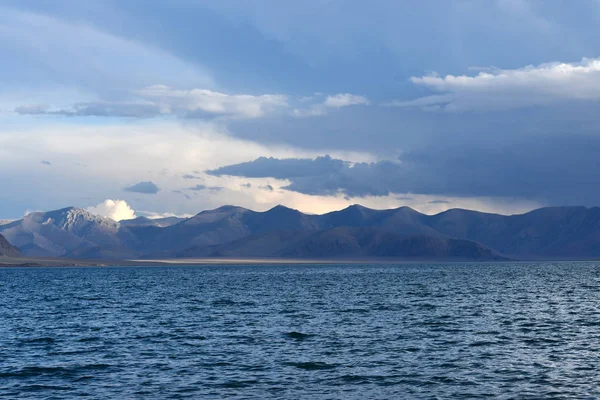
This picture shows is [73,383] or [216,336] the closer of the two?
[73,383]

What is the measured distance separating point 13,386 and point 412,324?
1414 inches

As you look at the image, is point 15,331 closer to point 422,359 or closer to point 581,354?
point 422,359

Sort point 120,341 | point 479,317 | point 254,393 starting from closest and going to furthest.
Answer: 1. point 254,393
2. point 120,341
3. point 479,317

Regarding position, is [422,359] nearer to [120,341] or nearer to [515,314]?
[120,341]

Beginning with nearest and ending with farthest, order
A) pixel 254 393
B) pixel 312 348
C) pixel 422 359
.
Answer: pixel 254 393 → pixel 422 359 → pixel 312 348

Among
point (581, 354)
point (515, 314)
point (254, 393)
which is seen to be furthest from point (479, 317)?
point (254, 393)

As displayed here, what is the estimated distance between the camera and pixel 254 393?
113 ft

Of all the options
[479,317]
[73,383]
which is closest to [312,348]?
[73,383]

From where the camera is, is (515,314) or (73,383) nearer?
(73,383)

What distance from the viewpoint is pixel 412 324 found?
204ft

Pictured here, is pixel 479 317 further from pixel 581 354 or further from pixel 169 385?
pixel 169 385

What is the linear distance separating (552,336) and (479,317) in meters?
15.2

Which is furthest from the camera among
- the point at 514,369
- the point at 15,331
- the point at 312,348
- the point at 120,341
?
the point at 15,331

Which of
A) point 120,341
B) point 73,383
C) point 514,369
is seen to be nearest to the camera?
point 73,383
